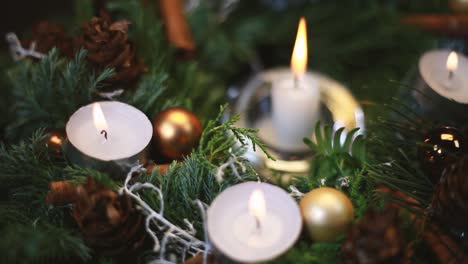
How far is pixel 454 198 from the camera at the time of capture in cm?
48

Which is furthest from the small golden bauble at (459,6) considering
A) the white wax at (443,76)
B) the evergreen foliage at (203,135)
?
the white wax at (443,76)

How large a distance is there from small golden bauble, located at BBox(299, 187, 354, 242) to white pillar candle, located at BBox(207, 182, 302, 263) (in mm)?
30

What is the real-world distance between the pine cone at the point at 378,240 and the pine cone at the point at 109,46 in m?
0.36

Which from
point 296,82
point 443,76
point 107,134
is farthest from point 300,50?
point 107,134

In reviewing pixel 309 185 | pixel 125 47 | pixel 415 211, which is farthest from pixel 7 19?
pixel 415 211

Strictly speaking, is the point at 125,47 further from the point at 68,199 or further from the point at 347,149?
the point at 347,149

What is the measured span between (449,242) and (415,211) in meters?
0.05

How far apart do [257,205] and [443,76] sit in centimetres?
37

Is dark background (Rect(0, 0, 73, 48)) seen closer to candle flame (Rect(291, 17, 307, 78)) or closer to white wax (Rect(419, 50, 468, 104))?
candle flame (Rect(291, 17, 307, 78))

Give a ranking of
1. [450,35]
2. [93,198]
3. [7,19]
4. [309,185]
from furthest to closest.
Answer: [7,19] → [450,35] → [309,185] → [93,198]

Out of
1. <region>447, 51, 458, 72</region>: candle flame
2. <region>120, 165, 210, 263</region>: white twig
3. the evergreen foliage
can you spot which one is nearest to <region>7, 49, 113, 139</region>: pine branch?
the evergreen foliage

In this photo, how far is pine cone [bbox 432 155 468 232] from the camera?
47cm

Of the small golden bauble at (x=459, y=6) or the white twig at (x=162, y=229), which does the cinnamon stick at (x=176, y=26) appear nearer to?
the white twig at (x=162, y=229)

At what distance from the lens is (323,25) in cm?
96
